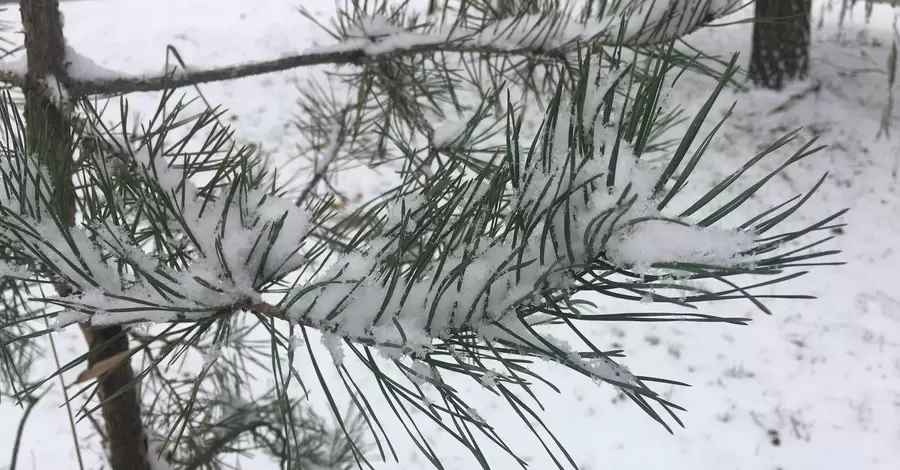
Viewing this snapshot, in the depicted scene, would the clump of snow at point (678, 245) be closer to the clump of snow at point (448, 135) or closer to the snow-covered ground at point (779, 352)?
the clump of snow at point (448, 135)

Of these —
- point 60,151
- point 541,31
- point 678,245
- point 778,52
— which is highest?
→ point 778,52

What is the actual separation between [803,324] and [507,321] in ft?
8.15

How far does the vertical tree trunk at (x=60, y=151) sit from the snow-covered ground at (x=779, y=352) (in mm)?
1048

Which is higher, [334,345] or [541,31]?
[541,31]

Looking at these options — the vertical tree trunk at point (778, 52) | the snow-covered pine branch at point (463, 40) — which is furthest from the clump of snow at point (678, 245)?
the vertical tree trunk at point (778, 52)

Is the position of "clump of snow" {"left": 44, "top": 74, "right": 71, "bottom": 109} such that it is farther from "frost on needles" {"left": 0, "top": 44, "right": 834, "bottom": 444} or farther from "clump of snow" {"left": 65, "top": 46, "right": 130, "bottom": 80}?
"frost on needles" {"left": 0, "top": 44, "right": 834, "bottom": 444}

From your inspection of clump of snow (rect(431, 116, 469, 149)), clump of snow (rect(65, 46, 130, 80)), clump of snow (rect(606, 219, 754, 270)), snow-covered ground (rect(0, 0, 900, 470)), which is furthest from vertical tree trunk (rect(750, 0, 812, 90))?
clump of snow (rect(606, 219, 754, 270))

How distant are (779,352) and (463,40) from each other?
2.06m

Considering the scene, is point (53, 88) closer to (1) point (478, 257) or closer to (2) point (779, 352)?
(1) point (478, 257)

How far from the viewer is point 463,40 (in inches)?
30.7

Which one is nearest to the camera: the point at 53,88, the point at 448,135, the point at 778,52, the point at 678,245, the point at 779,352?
the point at 678,245

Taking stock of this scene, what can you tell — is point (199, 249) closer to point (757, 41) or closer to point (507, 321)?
point (507, 321)

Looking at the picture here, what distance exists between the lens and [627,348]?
2.40 metres

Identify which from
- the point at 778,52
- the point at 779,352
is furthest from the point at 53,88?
the point at 778,52
